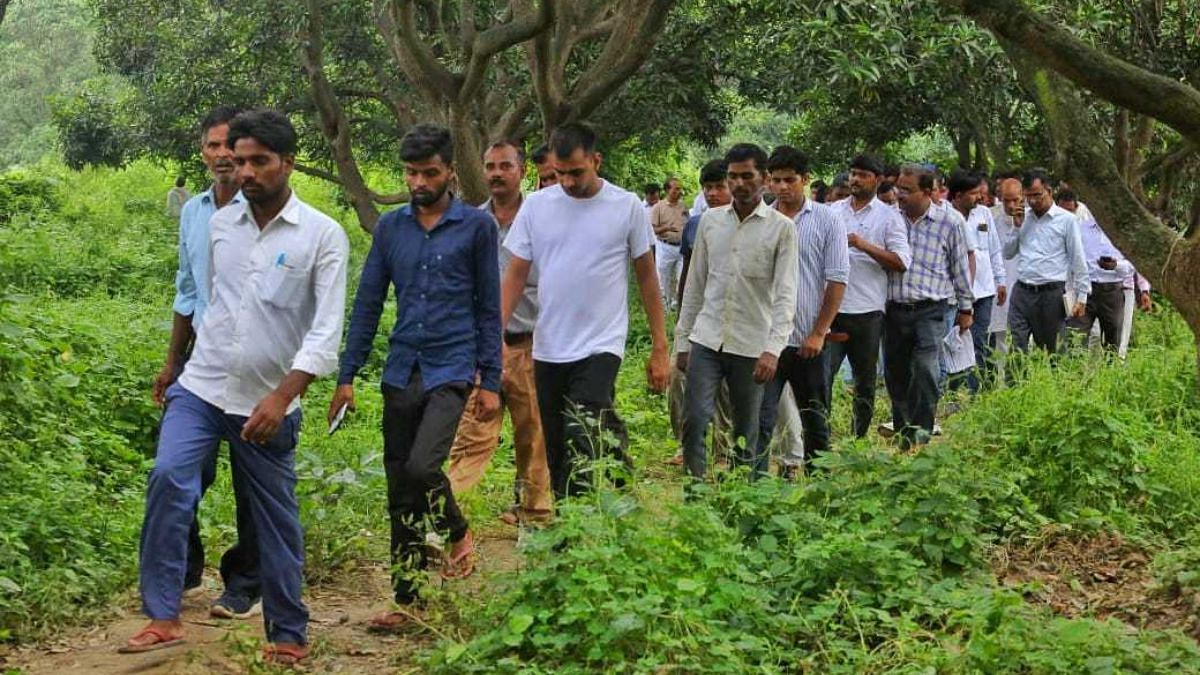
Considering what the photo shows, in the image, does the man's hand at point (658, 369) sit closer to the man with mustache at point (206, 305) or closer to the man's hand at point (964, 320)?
the man with mustache at point (206, 305)

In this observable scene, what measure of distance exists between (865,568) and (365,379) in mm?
7554

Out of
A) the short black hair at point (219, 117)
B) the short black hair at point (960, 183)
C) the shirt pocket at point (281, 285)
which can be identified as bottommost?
the shirt pocket at point (281, 285)

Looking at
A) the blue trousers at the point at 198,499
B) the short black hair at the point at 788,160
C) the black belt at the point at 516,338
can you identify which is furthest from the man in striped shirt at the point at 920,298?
the blue trousers at the point at 198,499

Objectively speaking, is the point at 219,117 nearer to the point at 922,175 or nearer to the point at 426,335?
the point at 426,335

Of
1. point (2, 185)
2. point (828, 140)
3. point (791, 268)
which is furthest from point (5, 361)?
point (2, 185)

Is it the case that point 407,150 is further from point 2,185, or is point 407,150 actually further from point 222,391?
point 2,185

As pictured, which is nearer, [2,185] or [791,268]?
[791,268]

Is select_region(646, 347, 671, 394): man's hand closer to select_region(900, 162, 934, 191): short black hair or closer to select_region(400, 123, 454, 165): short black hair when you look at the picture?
select_region(400, 123, 454, 165): short black hair

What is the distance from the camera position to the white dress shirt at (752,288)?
718 centimetres

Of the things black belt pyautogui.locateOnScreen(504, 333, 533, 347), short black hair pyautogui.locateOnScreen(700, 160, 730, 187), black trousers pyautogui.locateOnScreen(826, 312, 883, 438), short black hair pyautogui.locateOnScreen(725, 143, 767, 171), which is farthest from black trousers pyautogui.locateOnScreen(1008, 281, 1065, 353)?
black belt pyautogui.locateOnScreen(504, 333, 533, 347)

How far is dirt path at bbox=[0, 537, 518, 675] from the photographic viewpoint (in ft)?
17.3

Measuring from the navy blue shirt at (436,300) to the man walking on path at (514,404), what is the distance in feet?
4.01

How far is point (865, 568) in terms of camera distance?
5695 millimetres

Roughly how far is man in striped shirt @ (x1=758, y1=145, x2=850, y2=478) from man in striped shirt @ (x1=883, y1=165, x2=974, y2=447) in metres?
1.50
